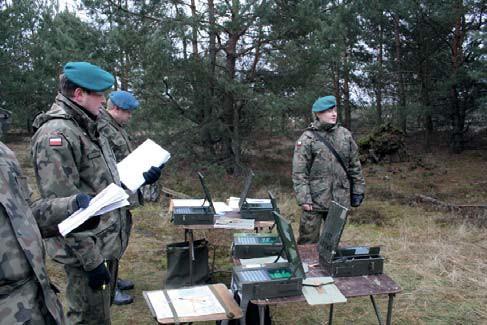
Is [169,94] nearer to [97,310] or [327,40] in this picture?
[327,40]

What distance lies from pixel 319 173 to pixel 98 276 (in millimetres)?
2502

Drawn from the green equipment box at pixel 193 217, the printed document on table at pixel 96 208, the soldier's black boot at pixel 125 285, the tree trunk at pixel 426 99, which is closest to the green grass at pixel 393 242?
the soldier's black boot at pixel 125 285

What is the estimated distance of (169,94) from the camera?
9.85 metres

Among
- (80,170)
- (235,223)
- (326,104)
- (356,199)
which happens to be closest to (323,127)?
(326,104)

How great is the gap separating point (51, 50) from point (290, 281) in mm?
9556

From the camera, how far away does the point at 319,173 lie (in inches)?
170

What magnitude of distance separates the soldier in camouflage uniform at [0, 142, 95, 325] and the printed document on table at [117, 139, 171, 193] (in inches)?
43.3

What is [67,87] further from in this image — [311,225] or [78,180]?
[311,225]

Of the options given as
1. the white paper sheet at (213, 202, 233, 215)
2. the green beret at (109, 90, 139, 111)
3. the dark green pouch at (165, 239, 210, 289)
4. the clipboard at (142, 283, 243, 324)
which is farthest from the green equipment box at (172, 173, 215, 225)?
the clipboard at (142, 283, 243, 324)

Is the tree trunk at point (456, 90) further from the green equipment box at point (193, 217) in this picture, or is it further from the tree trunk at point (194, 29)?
the green equipment box at point (193, 217)

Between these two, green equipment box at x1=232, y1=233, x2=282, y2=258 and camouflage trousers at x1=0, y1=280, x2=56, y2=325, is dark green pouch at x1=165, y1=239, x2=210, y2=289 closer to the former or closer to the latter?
green equipment box at x1=232, y1=233, x2=282, y2=258

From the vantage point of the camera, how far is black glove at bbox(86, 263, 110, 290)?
229cm

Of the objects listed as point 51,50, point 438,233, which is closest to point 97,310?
point 438,233

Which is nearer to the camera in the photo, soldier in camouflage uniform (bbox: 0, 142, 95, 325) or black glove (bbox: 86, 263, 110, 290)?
soldier in camouflage uniform (bbox: 0, 142, 95, 325)
